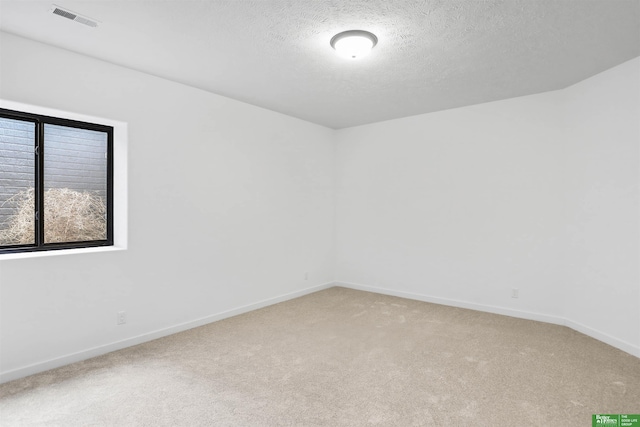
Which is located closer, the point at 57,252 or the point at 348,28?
the point at 348,28

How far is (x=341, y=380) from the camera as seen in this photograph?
2.67 meters

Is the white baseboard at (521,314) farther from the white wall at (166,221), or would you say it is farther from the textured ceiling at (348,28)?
the textured ceiling at (348,28)

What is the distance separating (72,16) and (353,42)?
1.95 m

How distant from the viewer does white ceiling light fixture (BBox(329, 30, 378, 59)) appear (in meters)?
2.60

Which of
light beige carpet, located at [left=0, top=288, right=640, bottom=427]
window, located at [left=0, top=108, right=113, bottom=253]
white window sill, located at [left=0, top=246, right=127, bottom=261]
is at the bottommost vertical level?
light beige carpet, located at [left=0, top=288, right=640, bottom=427]

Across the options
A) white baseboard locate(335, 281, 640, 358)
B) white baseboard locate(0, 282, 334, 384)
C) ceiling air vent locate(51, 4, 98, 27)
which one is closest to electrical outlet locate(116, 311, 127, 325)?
white baseboard locate(0, 282, 334, 384)

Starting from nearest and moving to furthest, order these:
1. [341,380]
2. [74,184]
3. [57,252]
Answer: [341,380]
[57,252]
[74,184]

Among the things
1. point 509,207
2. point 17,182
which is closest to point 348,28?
point 17,182

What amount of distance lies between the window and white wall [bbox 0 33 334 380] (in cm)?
25

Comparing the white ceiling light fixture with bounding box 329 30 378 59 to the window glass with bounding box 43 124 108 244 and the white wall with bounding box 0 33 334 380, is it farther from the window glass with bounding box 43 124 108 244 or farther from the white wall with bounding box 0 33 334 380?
the window glass with bounding box 43 124 108 244

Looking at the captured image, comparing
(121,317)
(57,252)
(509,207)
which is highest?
(509,207)

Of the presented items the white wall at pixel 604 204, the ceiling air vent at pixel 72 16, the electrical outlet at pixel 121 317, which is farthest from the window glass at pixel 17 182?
the white wall at pixel 604 204

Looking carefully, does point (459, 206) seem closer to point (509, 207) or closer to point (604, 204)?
point (509, 207)

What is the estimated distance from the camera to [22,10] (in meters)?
2.33
